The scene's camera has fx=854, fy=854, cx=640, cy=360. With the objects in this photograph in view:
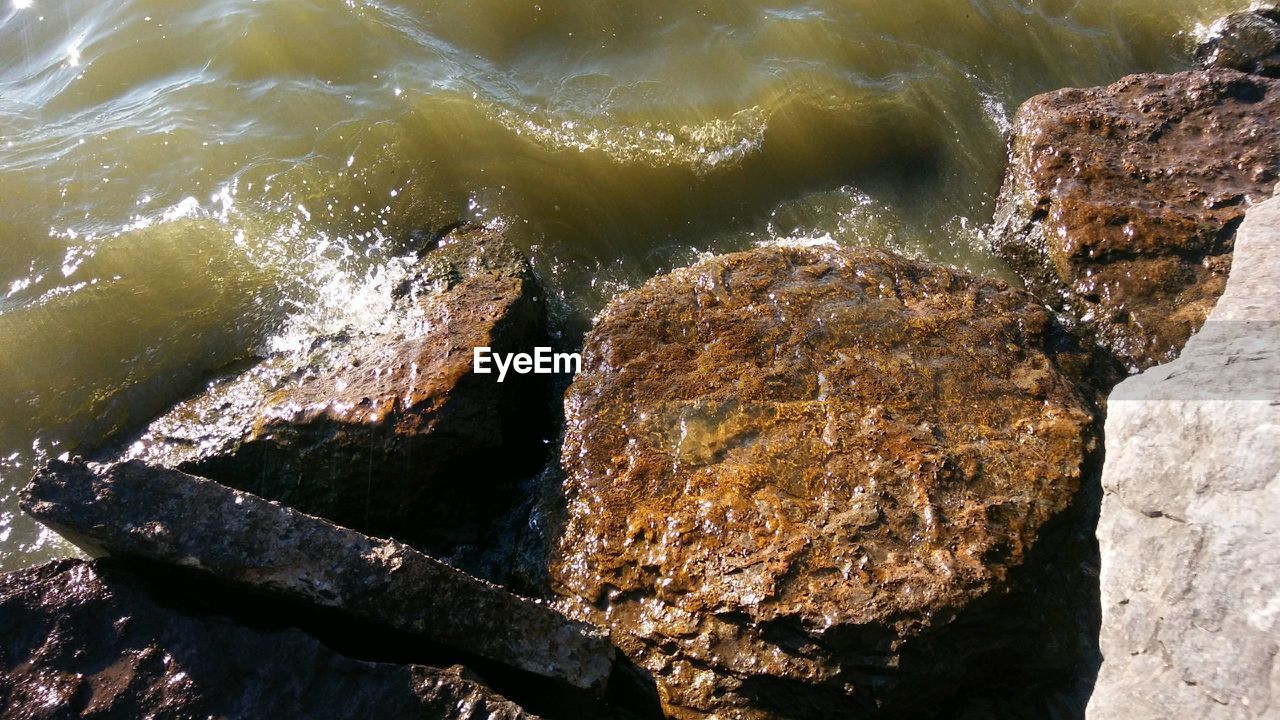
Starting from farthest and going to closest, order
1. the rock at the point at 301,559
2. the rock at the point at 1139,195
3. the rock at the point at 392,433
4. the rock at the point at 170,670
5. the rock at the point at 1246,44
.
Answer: the rock at the point at 1246,44 → the rock at the point at 1139,195 → the rock at the point at 392,433 → the rock at the point at 301,559 → the rock at the point at 170,670

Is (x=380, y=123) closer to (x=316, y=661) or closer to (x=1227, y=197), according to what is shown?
(x=316, y=661)

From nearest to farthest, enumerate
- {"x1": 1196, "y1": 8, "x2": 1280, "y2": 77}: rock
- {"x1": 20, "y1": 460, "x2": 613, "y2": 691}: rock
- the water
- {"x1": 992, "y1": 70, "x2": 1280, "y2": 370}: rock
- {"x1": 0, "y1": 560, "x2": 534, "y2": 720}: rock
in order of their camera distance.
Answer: {"x1": 0, "y1": 560, "x2": 534, "y2": 720}: rock, {"x1": 20, "y1": 460, "x2": 613, "y2": 691}: rock, {"x1": 992, "y1": 70, "x2": 1280, "y2": 370}: rock, the water, {"x1": 1196, "y1": 8, "x2": 1280, "y2": 77}: rock

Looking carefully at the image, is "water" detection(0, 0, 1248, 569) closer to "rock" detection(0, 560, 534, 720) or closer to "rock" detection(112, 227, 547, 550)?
"rock" detection(112, 227, 547, 550)

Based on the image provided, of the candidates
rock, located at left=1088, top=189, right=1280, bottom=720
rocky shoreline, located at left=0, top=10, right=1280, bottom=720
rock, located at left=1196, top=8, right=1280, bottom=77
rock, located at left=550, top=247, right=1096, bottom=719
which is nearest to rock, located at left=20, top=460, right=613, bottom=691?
rocky shoreline, located at left=0, top=10, right=1280, bottom=720

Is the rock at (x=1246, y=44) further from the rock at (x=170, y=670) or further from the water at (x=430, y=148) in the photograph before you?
the rock at (x=170, y=670)

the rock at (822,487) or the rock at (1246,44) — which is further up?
the rock at (1246,44)

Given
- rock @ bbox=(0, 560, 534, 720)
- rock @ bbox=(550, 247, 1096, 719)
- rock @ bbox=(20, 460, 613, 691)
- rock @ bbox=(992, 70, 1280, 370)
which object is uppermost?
rock @ bbox=(992, 70, 1280, 370)

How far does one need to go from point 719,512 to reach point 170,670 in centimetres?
178

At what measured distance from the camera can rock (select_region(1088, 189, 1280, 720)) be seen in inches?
80.9

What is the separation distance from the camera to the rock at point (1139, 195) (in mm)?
4137

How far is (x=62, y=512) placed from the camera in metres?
2.71

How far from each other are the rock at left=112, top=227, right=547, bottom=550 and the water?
0.73 metres

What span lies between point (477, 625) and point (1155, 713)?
77.0 inches

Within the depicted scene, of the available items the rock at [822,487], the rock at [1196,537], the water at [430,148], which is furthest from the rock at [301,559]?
the rock at [1196,537]
